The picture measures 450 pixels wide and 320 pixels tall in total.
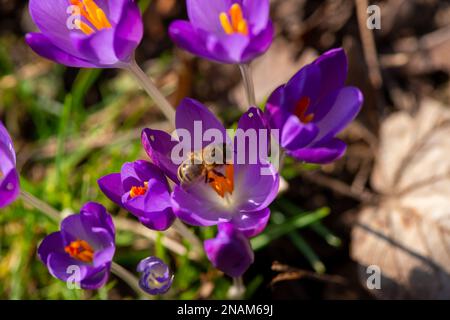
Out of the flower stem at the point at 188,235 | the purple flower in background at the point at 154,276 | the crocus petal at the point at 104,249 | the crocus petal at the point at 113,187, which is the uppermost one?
the crocus petal at the point at 113,187

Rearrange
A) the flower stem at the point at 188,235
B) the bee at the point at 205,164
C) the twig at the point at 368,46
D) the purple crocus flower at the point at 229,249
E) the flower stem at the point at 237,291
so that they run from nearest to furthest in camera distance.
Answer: the purple crocus flower at the point at 229,249 < the bee at the point at 205,164 < the flower stem at the point at 188,235 < the flower stem at the point at 237,291 < the twig at the point at 368,46

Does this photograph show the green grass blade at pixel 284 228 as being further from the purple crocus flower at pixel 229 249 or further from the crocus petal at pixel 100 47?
the crocus petal at pixel 100 47

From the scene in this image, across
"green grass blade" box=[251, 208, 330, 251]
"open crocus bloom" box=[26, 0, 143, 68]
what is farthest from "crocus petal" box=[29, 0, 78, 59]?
"green grass blade" box=[251, 208, 330, 251]

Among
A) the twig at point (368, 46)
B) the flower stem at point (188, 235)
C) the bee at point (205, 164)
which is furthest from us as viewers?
the twig at point (368, 46)

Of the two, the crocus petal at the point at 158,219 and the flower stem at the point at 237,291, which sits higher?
the crocus petal at the point at 158,219

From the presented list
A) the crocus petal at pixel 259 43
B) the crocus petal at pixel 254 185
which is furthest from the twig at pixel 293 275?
the crocus petal at pixel 259 43

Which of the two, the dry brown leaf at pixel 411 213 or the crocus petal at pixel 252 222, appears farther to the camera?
the dry brown leaf at pixel 411 213
